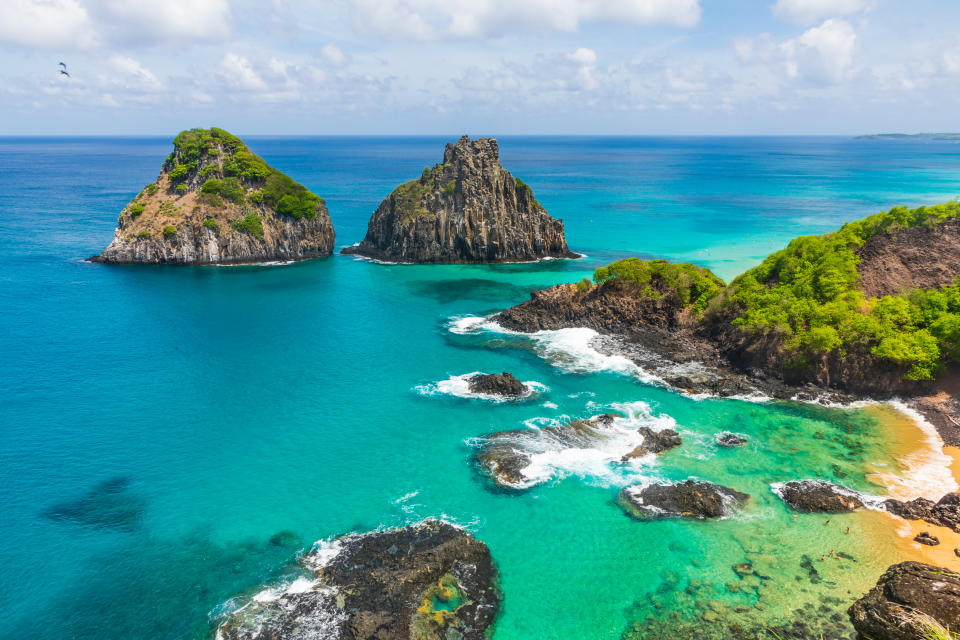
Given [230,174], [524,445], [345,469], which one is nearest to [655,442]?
[524,445]

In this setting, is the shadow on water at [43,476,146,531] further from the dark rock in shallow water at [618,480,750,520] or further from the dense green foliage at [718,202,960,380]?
the dense green foliage at [718,202,960,380]

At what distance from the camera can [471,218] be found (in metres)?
111

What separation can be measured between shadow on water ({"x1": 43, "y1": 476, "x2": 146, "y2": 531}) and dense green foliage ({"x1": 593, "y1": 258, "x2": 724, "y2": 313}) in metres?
56.1

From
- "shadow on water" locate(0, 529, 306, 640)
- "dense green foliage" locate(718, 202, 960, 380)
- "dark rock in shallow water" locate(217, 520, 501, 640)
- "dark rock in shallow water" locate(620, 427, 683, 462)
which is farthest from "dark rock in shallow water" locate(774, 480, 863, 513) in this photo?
"shadow on water" locate(0, 529, 306, 640)

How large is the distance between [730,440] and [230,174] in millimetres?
109353

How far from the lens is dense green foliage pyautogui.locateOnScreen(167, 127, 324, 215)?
11344 cm

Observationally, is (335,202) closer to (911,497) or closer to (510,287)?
(510,287)

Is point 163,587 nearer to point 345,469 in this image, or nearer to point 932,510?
point 345,469

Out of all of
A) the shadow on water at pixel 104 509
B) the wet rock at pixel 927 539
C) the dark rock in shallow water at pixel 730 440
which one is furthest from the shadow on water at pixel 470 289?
the wet rock at pixel 927 539

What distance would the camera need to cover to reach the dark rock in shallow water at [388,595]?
28078 millimetres

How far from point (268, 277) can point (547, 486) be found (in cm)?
7877

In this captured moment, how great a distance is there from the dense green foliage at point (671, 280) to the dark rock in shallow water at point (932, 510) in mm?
33929

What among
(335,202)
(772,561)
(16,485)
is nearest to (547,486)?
(772,561)

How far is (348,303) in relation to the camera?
8581cm
